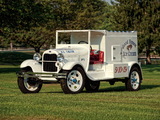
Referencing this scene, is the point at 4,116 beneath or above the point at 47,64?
beneath

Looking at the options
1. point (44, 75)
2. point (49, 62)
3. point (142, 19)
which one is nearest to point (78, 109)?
point (44, 75)

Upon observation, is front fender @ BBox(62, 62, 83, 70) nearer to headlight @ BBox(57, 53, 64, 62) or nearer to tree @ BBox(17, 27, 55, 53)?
headlight @ BBox(57, 53, 64, 62)

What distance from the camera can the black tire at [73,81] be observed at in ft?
52.0

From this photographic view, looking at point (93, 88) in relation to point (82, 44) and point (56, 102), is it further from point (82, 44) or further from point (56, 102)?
point (56, 102)

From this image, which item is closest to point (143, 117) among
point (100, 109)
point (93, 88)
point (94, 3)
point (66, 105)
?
point (100, 109)

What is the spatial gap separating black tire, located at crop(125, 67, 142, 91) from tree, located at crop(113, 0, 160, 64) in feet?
153

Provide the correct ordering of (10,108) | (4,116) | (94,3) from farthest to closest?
(94,3) → (10,108) → (4,116)

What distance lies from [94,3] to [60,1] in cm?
3474

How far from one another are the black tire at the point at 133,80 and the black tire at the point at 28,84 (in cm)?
375

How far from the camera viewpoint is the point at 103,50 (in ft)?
59.7

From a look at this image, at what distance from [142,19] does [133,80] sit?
161 ft

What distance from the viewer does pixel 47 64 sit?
54.8 feet

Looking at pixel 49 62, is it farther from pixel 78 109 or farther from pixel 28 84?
pixel 78 109

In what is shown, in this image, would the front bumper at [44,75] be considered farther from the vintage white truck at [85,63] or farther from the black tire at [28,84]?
the black tire at [28,84]
